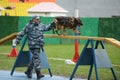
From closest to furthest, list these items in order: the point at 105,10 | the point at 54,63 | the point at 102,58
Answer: the point at 102,58, the point at 54,63, the point at 105,10

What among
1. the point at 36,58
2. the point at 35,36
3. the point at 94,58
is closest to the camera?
the point at 94,58

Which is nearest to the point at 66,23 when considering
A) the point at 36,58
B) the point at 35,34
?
the point at 35,34

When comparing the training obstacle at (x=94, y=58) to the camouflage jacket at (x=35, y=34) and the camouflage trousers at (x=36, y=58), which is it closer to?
the camouflage trousers at (x=36, y=58)

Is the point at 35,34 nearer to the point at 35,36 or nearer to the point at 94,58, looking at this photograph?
the point at 35,36

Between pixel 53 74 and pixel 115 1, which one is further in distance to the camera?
pixel 115 1

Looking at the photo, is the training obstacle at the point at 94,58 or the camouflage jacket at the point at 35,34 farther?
the camouflage jacket at the point at 35,34

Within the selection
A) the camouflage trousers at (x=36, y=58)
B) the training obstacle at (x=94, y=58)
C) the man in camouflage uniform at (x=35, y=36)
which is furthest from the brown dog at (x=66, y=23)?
the camouflage trousers at (x=36, y=58)

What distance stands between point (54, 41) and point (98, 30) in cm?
344

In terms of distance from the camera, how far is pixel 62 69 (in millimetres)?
19156

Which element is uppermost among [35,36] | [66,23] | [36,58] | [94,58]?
[66,23]

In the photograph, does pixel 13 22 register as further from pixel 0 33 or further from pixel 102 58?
pixel 102 58

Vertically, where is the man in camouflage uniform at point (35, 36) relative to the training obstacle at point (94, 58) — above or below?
above

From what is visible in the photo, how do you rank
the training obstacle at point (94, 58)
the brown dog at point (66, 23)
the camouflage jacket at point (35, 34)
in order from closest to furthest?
1. the training obstacle at point (94, 58)
2. the brown dog at point (66, 23)
3. the camouflage jacket at point (35, 34)

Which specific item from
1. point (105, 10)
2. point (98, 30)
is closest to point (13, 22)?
point (98, 30)
